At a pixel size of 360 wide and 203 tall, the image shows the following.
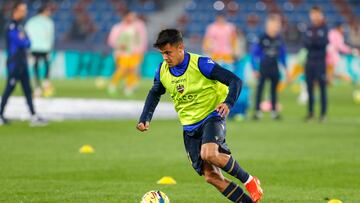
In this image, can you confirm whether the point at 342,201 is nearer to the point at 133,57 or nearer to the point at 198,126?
the point at 198,126

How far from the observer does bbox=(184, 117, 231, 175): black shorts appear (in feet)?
31.2

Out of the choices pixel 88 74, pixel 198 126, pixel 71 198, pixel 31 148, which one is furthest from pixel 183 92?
pixel 88 74

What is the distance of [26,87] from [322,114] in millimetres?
7262

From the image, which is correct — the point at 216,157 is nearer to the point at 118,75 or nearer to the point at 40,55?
the point at 40,55

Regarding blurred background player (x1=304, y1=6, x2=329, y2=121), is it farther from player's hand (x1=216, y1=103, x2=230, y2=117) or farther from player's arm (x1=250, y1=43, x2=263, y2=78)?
player's hand (x1=216, y1=103, x2=230, y2=117)

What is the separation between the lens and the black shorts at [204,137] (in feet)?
31.2

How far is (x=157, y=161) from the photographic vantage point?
593 inches

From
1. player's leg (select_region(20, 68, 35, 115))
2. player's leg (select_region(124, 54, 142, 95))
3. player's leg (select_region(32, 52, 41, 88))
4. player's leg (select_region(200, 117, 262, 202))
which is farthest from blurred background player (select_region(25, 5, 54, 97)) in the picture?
player's leg (select_region(200, 117, 262, 202))

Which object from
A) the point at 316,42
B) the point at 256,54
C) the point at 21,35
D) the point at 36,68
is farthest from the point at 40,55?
the point at 316,42

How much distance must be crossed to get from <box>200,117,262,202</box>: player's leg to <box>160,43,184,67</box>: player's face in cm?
71

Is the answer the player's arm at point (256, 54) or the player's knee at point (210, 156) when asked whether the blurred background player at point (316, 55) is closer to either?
the player's arm at point (256, 54)

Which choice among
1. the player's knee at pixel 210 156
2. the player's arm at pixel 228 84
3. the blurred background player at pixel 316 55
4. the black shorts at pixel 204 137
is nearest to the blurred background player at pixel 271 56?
the blurred background player at pixel 316 55

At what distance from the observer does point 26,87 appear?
66.0ft

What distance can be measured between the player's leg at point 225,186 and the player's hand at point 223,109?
0.65 meters
